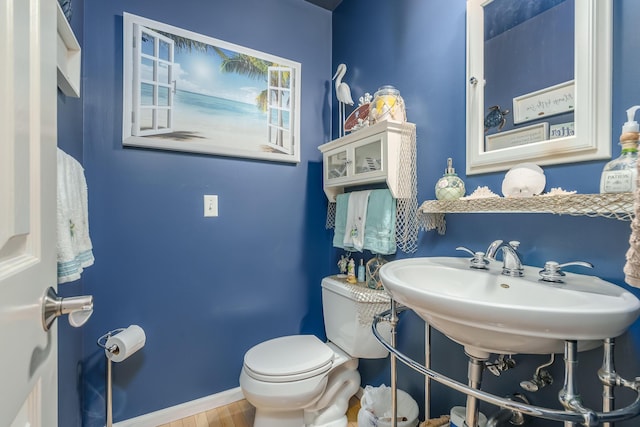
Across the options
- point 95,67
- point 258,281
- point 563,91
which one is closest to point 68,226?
point 95,67

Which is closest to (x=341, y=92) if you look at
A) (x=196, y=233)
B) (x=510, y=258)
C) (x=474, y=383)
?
(x=196, y=233)

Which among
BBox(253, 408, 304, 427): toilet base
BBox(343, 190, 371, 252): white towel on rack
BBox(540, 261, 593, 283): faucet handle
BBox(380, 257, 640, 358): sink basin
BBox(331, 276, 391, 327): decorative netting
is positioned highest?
BBox(343, 190, 371, 252): white towel on rack

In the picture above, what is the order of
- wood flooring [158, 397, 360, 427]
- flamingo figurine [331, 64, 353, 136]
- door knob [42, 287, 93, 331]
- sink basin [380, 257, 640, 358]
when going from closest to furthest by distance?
door knob [42, 287, 93, 331] < sink basin [380, 257, 640, 358] < wood flooring [158, 397, 360, 427] < flamingo figurine [331, 64, 353, 136]

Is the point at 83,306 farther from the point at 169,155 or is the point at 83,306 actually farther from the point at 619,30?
the point at 619,30

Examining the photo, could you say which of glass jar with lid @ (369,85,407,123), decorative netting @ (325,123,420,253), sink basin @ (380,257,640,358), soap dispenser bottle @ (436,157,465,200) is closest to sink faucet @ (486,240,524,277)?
sink basin @ (380,257,640,358)

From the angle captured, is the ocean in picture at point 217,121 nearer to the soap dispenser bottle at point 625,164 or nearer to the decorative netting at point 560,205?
the decorative netting at point 560,205

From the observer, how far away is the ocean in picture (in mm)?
A: 1429

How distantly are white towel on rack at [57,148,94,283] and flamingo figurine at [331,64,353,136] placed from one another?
1309 mm

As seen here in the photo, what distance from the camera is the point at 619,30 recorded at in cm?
74

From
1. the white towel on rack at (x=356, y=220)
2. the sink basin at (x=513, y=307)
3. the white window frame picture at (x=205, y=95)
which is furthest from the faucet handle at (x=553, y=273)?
the white window frame picture at (x=205, y=95)

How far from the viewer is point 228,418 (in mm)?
1464

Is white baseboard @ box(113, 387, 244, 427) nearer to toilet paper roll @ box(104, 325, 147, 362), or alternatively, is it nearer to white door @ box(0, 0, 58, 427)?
toilet paper roll @ box(104, 325, 147, 362)

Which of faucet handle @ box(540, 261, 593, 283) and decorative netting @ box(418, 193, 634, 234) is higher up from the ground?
decorative netting @ box(418, 193, 634, 234)

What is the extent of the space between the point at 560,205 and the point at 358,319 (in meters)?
0.93
